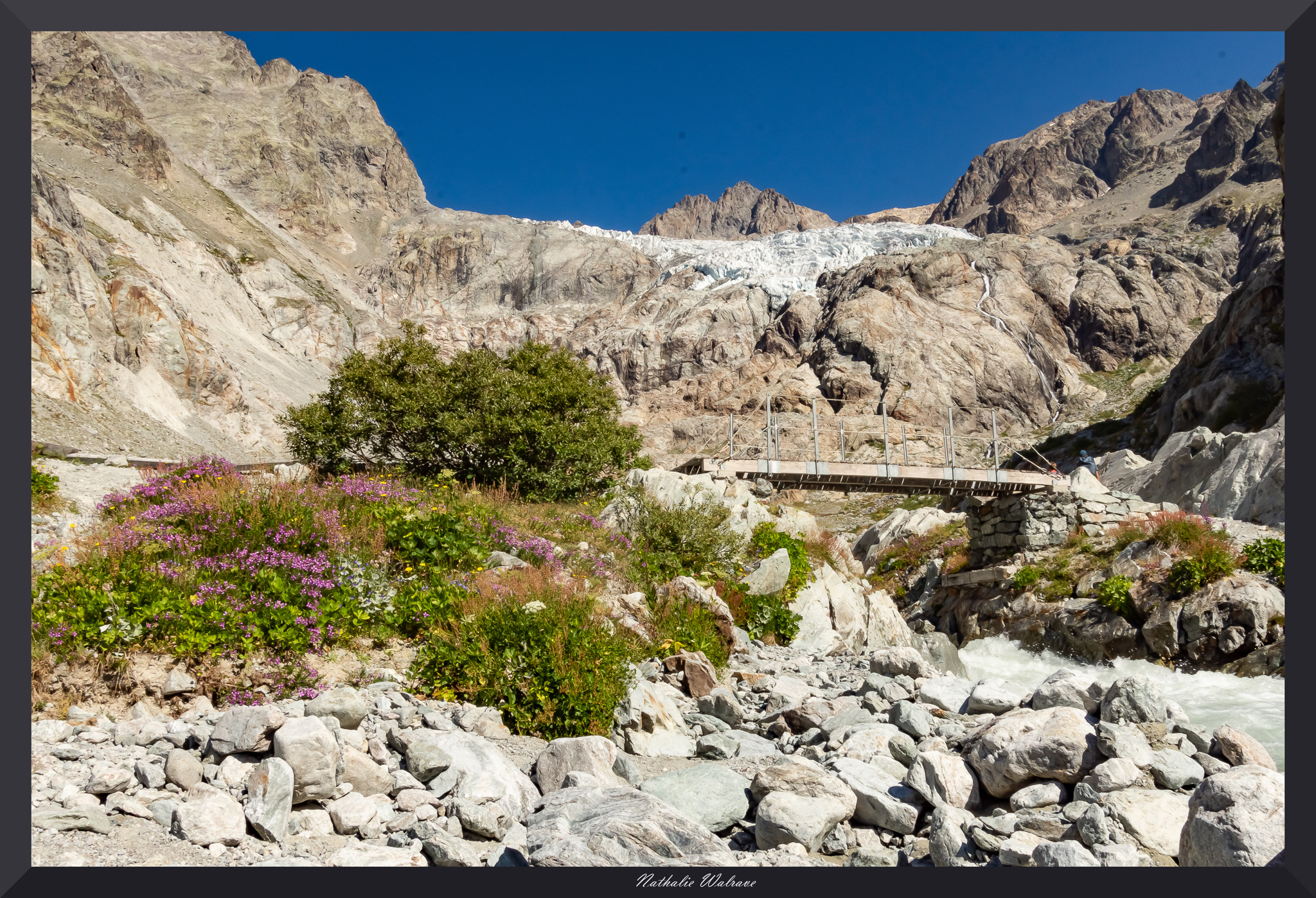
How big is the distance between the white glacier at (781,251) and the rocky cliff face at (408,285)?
0.93 metres

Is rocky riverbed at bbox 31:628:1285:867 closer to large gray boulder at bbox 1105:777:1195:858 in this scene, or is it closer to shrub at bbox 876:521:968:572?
large gray boulder at bbox 1105:777:1195:858

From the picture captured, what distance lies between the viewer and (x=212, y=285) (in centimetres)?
7819

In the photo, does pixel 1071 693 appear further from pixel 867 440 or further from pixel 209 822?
pixel 867 440

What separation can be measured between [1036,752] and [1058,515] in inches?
950

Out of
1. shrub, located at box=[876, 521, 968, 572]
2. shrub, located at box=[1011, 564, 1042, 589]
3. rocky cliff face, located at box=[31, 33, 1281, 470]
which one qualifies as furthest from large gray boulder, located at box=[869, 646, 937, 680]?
rocky cliff face, located at box=[31, 33, 1281, 470]

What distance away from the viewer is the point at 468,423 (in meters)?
17.5

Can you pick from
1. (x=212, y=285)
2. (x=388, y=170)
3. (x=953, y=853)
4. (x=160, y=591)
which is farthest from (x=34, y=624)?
(x=388, y=170)

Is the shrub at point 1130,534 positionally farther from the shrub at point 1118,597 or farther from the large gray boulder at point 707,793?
the large gray boulder at point 707,793

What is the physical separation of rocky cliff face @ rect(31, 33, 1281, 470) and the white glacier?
0.93 metres

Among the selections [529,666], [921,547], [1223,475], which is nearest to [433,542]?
[529,666]

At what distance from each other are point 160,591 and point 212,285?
85.5m

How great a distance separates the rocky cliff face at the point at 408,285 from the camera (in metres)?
56.0

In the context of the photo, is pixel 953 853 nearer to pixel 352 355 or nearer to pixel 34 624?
pixel 34 624

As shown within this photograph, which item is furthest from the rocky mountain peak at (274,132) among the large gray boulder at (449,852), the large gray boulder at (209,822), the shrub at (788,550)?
the large gray boulder at (449,852)
